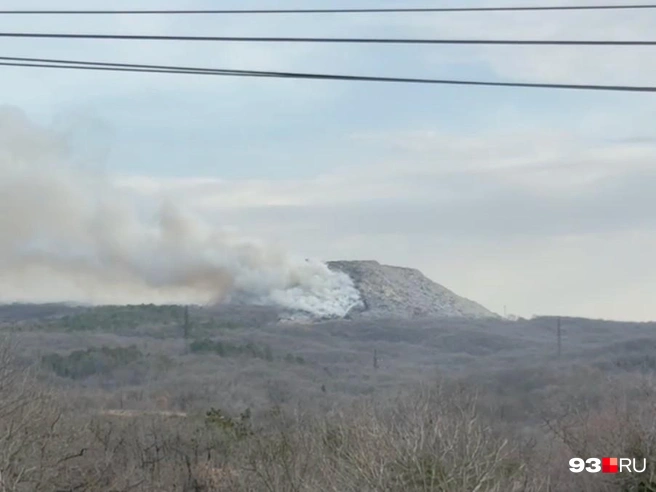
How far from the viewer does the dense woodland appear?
1052 inches

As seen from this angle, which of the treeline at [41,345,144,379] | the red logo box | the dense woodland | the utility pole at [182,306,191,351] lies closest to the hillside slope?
the dense woodland

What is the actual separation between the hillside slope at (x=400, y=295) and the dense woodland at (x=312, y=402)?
3768 millimetres

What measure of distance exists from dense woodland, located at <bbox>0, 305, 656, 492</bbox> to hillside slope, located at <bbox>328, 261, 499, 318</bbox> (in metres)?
3.77

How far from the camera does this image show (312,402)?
66.2 meters

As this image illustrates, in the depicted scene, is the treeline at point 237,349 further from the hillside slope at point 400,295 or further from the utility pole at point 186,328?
the hillside slope at point 400,295

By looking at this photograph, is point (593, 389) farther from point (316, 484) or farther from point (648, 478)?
point (316, 484)

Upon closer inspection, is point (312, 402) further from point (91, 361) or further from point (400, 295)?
point (400, 295)

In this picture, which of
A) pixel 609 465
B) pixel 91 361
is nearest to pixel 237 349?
Result: pixel 91 361

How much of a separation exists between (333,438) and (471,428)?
694 cm

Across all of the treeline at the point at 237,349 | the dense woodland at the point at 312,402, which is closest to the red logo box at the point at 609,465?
the dense woodland at the point at 312,402

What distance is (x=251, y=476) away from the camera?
114 feet

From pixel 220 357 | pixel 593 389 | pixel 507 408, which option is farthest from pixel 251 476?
pixel 220 357

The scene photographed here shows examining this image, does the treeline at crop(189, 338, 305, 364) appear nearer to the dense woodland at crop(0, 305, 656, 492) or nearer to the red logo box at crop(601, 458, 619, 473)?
the dense woodland at crop(0, 305, 656, 492)

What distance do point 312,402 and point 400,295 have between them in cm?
5060
